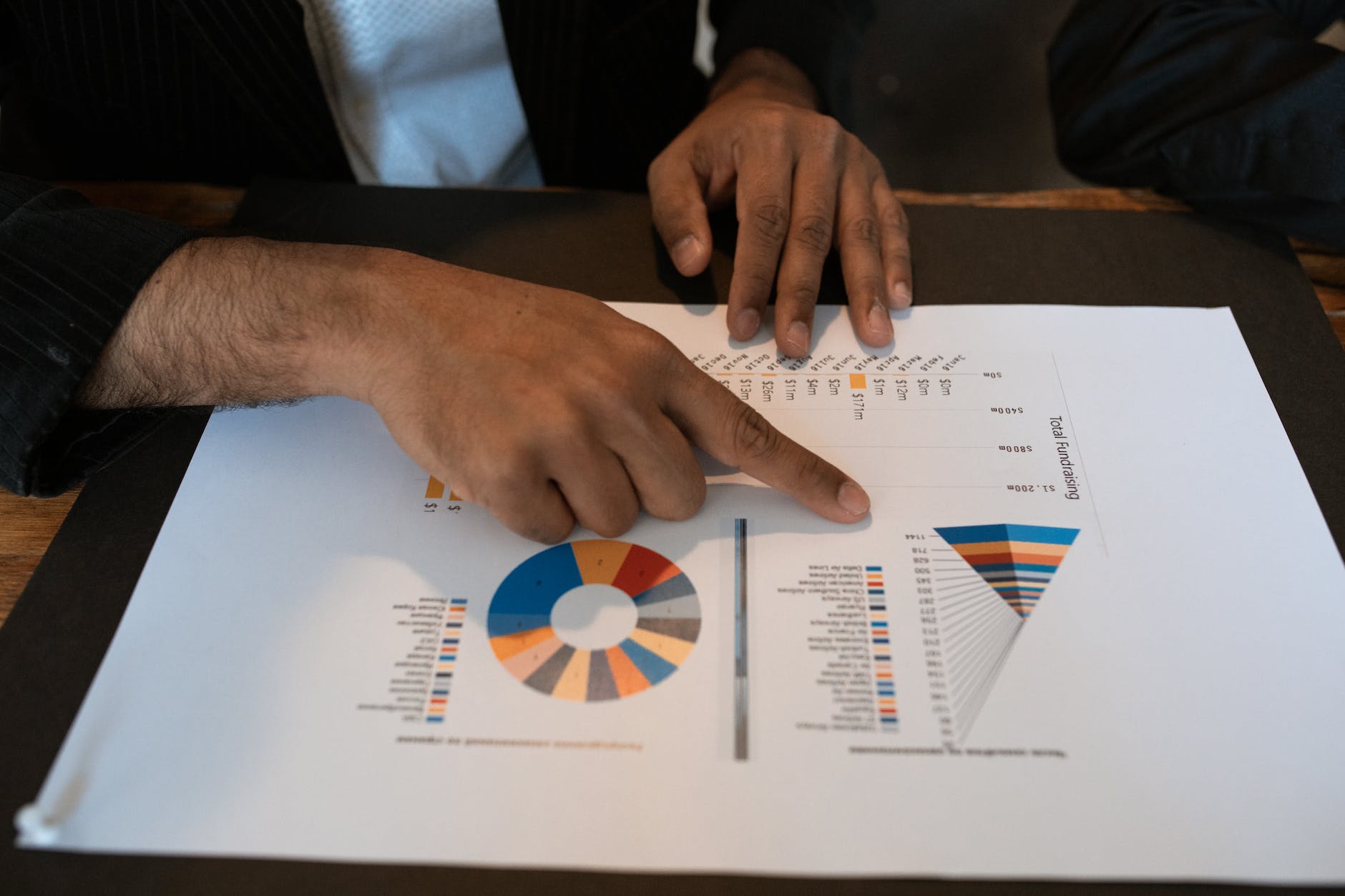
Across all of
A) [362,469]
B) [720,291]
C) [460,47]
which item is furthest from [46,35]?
[720,291]

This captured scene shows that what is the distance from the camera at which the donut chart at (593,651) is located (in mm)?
583

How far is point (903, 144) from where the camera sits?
192 cm

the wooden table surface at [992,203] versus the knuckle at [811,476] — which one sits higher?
the wooden table surface at [992,203]

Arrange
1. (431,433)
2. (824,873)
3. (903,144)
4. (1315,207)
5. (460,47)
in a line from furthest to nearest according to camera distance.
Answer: (903,144) < (460,47) < (1315,207) < (431,433) < (824,873)

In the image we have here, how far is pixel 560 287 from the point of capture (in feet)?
2.80

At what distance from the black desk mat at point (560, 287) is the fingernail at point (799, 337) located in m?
0.09

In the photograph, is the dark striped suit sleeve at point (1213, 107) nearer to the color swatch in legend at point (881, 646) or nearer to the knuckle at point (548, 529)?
the color swatch in legend at point (881, 646)

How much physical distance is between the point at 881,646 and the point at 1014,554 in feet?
0.45

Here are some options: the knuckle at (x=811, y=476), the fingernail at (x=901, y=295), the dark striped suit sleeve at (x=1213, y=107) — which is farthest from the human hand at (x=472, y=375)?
the dark striped suit sleeve at (x=1213, y=107)

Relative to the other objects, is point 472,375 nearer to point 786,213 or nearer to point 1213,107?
point 786,213

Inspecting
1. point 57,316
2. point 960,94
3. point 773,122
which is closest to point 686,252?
point 773,122

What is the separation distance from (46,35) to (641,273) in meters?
0.66

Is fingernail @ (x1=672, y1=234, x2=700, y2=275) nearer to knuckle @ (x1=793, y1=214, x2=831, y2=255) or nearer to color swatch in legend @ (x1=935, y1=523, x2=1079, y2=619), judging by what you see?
knuckle @ (x1=793, y1=214, x2=831, y2=255)

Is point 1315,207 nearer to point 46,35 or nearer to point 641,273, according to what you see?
point 641,273
